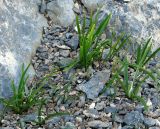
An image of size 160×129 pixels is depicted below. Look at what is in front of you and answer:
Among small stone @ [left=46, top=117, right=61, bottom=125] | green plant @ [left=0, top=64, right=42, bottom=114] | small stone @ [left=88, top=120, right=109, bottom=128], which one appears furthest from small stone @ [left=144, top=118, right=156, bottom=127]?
green plant @ [left=0, top=64, right=42, bottom=114]

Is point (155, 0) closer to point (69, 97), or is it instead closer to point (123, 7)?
point (123, 7)

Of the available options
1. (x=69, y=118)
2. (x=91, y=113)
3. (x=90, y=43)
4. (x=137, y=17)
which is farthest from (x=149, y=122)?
(x=137, y=17)

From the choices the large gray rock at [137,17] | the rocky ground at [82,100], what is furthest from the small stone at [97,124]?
the large gray rock at [137,17]

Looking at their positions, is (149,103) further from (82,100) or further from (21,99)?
(21,99)

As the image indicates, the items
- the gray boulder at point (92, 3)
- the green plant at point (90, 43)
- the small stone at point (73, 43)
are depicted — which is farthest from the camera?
the gray boulder at point (92, 3)

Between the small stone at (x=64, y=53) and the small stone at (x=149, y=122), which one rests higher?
the small stone at (x=64, y=53)

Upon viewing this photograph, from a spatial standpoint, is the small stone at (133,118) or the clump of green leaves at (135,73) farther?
the clump of green leaves at (135,73)

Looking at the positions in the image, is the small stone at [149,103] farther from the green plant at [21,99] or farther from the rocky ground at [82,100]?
the green plant at [21,99]

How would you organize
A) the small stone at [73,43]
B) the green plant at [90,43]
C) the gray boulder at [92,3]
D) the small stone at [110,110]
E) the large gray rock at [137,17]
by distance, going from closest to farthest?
the small stone at [110,110], the green plant at [90,43], the small stone at [73,43], the large gray rock at [137,17], the gray boulder at [92,3]
